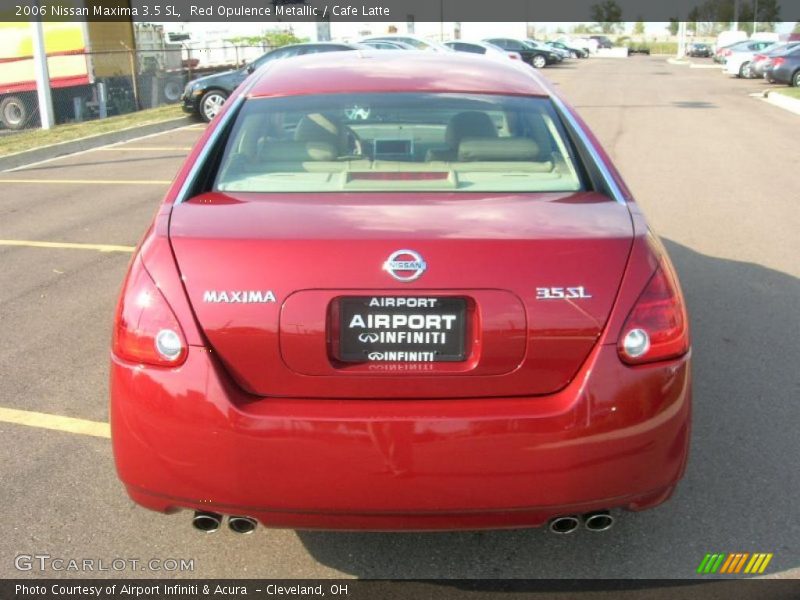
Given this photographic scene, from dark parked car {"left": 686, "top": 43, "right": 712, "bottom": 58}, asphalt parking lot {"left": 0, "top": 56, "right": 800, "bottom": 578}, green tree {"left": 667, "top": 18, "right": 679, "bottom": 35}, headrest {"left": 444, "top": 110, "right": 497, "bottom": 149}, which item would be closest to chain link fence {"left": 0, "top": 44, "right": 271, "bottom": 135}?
asphalt parking lot {"left": 0, "top": 56, "right": 800, "bottom": 578}

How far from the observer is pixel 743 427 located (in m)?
4.15

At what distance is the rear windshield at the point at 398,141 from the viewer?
3416mm

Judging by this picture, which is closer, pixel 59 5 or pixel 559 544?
pixel 559 544

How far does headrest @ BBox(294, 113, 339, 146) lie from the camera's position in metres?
3.67

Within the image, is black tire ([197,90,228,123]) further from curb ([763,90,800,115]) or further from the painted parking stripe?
curb ([763,90,800,115])

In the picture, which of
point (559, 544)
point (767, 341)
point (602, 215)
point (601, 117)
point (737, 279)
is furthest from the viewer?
point (601, 117)

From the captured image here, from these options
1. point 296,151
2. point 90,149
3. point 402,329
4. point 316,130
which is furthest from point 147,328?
point 90,149

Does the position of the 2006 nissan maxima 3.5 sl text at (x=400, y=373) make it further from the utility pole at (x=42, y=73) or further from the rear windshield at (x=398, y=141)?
the utility pole at (x=42, y=73)

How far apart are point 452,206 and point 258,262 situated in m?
0.70

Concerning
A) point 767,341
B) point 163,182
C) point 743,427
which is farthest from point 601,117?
point 743,427

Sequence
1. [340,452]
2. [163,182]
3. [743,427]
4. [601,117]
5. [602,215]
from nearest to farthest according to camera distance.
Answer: [340,452] < [602,215] < [743,427] < [163,182] < [601,117]

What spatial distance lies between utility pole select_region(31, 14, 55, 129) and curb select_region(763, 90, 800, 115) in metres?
16.4

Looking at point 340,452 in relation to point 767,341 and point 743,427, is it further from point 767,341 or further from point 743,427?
point 767,341

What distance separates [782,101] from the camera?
2297 centimetres
